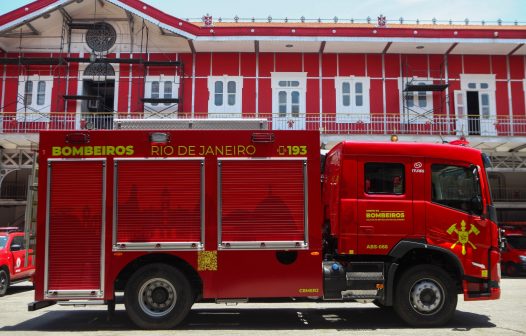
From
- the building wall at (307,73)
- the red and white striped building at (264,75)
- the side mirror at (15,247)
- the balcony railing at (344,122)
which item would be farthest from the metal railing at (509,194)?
the side mirror at (15,247)

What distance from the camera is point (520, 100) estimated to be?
23.0 meters

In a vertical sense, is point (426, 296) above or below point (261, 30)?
below

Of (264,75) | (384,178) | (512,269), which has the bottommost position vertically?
(512,269)

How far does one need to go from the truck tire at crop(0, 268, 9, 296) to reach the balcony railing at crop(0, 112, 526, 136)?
30.4 ft

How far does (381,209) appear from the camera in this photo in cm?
841

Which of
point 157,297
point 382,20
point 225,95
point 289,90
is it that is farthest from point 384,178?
point 382,20

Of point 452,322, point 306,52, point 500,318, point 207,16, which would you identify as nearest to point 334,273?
point 452,322

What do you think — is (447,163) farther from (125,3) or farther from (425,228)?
(125,3)

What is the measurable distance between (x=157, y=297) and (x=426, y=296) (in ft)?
14.3

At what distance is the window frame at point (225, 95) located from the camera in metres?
22.6

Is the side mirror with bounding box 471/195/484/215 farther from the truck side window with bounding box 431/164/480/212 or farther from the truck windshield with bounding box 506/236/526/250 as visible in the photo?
the truck windshield with bounding box 506/236/526/250

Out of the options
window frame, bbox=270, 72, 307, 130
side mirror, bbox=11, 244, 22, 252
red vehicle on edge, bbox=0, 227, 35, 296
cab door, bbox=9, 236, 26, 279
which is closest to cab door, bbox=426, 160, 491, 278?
red vehicle on edge, bbox=0, 227, 35, 296

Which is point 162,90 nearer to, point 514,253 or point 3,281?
point 3,281

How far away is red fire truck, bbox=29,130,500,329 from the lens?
8.23 m
